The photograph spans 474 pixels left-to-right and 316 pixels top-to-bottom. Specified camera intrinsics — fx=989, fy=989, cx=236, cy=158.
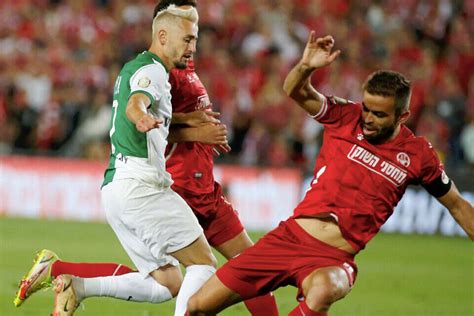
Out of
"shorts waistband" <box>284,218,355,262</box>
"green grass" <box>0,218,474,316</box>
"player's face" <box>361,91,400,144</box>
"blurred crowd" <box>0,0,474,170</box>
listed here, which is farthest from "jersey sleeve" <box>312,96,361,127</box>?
"blurred crowd" <box>0,0,474,170</box>

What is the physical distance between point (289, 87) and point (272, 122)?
1071cm

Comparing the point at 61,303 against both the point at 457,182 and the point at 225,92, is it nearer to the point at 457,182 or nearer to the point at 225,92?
the point at 457,182

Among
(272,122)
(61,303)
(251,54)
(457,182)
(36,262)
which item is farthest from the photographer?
(251,54)

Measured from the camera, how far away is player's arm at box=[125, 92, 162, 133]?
18.6ft

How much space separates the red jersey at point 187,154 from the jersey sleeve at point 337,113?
1.22 m

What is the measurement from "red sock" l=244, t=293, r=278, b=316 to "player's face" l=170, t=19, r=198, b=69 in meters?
1.75

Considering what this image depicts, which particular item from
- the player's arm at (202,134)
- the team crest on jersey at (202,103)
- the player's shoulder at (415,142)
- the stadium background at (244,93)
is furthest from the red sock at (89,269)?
the stadium background at (244,93)

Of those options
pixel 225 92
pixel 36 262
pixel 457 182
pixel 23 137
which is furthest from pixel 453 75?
pixel 36 262

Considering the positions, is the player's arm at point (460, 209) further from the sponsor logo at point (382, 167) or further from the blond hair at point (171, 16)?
the blond hair at point (171, 16)

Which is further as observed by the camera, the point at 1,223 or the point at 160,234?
the point at 1,223

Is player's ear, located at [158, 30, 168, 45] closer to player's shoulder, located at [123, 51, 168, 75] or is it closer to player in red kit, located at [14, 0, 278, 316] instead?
player's shoulder, located at [123, 51, 168, 75]

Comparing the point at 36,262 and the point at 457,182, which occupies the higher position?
the point at 36,262

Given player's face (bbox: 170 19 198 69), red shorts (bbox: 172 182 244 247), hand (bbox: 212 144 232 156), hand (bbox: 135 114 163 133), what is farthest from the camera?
red shorts (bbox: 172 182 244 247)

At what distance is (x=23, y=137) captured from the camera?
17.3 m
